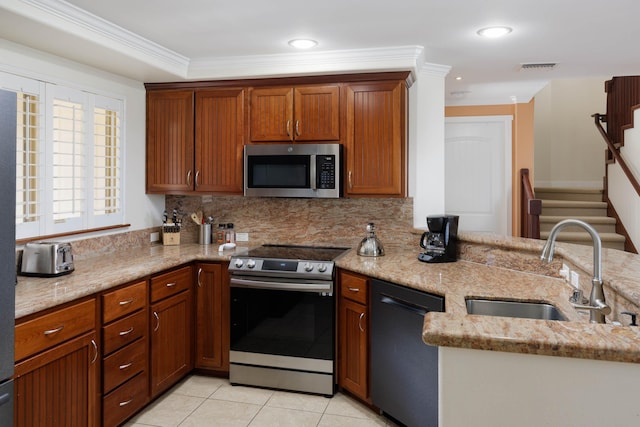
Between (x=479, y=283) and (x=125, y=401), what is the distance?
204 centimetres

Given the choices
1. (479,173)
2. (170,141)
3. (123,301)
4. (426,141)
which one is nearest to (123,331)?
(123,301)

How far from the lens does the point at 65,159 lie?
3000 millimetres

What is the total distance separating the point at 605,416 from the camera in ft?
3.12

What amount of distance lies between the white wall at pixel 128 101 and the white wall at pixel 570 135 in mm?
5565

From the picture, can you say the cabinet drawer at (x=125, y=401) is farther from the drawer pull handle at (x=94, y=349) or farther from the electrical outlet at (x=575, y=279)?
the electrical outlet at (x=575, y=279)

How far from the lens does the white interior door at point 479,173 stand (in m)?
5.15

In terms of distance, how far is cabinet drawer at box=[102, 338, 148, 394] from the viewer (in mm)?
2508

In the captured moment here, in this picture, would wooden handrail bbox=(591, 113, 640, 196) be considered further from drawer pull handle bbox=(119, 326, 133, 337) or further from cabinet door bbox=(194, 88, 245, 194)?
drawer pull handle bbox=(119, 326, 133, 337)

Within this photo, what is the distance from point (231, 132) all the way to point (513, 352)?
117 inches

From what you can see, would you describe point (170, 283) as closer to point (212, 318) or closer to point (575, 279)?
point (212, 318)

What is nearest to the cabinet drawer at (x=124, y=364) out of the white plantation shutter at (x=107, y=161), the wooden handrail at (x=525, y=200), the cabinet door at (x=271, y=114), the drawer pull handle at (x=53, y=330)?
the drawer pull handle at (x=53, y=330)

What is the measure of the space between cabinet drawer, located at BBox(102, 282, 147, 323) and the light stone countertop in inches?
2.4

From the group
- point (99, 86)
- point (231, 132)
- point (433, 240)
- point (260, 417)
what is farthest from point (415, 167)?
point (99, 86)

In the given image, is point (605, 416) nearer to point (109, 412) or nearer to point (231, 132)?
point (109, 412)
